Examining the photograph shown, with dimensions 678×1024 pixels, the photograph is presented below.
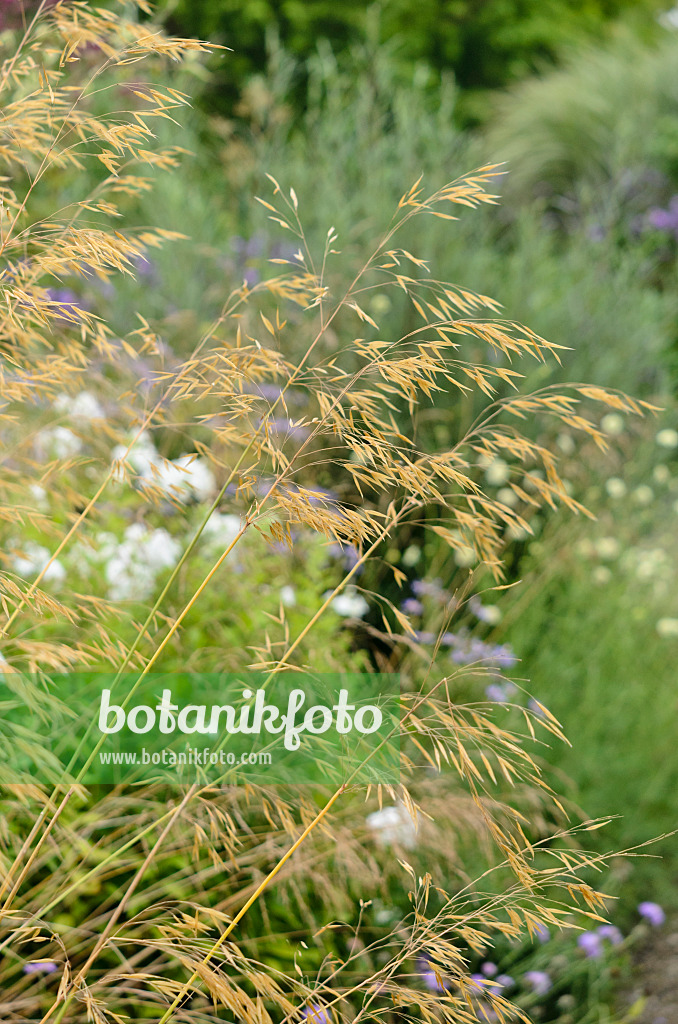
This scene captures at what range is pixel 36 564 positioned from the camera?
2.11 metres

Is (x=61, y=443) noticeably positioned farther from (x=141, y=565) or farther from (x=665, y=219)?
(x=665, y=219)

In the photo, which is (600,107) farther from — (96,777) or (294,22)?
(96,777)

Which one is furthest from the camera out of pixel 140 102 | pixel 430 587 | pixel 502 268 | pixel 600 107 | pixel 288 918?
pixel 600 107

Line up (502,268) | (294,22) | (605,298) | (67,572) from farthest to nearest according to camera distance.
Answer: (294,22) → (502,268) → (605,298) → (67,572)

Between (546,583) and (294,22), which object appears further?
(294,22)

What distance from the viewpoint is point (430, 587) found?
8.34 feet

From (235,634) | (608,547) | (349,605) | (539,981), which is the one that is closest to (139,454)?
(235,634)

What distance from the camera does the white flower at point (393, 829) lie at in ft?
5.79

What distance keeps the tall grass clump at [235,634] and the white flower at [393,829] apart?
0.03ft

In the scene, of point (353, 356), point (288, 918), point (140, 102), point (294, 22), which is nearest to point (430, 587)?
point (288, 918)

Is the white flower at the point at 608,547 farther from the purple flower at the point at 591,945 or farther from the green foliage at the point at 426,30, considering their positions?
the green foliage at the point at 426,30

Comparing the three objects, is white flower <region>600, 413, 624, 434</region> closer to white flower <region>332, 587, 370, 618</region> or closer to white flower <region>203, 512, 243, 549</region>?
white flower <region>332, 587, 370, 618</region>

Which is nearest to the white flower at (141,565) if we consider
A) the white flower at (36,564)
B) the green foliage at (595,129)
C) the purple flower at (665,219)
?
→ the white flower at (36,564)

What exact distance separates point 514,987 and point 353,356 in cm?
260
